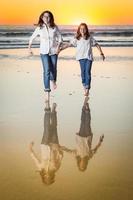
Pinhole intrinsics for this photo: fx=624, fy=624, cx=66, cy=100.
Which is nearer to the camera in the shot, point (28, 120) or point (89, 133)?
point (89, 133)

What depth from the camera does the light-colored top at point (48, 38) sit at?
8.42m

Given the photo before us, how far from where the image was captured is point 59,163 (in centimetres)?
485

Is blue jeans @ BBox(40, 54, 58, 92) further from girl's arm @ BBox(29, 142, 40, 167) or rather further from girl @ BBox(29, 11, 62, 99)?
girl's arm @ BBox(29, 142, 40, 167)

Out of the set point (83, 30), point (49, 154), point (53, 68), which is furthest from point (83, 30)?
point (49, 154)

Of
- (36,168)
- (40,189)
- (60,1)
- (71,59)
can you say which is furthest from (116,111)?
(71,59)

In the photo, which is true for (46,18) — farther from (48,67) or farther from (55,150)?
(55,150)

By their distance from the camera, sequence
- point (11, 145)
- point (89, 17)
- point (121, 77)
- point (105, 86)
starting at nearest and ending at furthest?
point (11, 145)
point (105, 86)
point (121, 77)
point (89, 17)

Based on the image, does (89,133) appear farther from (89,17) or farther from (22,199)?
(89,17)

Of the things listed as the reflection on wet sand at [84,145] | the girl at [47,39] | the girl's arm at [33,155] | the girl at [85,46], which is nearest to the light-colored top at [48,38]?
the girl at [47,39]

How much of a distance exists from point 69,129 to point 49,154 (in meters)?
1.07

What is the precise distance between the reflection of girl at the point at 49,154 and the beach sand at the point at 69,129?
0.04m

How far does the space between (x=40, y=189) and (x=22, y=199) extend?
252 mm

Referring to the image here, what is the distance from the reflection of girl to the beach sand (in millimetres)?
45

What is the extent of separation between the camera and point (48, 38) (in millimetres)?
8430
